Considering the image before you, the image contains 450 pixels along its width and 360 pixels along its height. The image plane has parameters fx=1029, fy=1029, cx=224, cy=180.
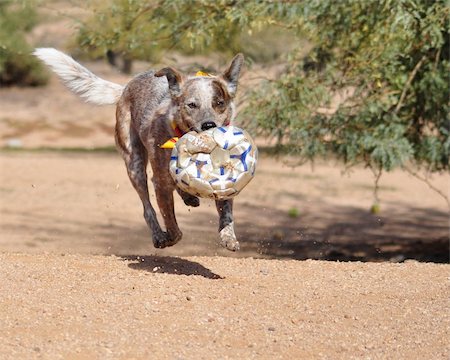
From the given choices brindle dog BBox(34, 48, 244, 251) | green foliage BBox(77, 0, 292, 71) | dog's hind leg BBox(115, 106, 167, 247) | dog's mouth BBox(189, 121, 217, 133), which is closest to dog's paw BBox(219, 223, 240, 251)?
brindle dog BBox(34, 48, 244, 251)

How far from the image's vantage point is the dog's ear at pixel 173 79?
8.49 m

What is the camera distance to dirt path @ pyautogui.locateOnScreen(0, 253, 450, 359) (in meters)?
6.48

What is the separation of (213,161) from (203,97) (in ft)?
2.58

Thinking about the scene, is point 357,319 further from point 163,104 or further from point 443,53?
point 443,53

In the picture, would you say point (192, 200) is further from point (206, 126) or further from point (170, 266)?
point (206, 126)

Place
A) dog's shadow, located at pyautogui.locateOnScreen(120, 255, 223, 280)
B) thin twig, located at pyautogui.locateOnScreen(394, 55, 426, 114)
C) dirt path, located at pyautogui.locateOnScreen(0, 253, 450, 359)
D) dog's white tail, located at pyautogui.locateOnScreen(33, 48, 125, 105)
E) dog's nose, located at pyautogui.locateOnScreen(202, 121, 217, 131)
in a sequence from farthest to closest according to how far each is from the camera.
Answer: thin twig, located at pyautogui.locateOnScreen(394, 55, 426, 114)
dog's white tail, located at pyautogui.locateOnScreen(33, 48, 125, 105)
dog's shadow, located at pyautogui.locateOnScreen(120, 255, 223, 280)
dog's nose, located at pyautogui.locateOnScreen(202, 121, 217, 131)
dirt path, located at pyautogui.locateOnScreen(0, 253, 450, 359)

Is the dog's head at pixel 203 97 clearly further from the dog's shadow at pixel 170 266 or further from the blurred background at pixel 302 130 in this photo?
the blurred background at pixel 302 130

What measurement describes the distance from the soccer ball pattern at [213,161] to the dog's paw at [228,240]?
60 cm

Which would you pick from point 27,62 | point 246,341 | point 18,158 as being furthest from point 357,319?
point 27,62

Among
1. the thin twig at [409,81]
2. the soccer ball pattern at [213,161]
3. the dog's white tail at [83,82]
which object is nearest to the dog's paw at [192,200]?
the soccer ball pattern at [213,161]

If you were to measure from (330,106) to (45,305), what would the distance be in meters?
6.42

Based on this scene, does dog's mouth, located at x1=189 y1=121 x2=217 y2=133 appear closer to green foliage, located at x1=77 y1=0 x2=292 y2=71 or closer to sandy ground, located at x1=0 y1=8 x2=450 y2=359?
sandy ground, located at x1=0 y1=8 x2=450 y2=359

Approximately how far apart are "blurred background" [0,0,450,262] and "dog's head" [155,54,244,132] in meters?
3.21

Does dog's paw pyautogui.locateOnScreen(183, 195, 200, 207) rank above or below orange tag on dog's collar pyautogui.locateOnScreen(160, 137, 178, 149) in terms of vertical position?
below
